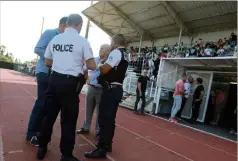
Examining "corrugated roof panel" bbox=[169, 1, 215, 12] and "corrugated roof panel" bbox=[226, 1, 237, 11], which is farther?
"corrugated roof panel" bbox=[169, 1, 215, 12]

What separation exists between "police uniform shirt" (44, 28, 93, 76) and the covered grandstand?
691 cm

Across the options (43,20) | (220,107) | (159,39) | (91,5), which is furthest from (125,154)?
(43,20)

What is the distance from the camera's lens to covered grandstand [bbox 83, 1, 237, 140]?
1140 cm

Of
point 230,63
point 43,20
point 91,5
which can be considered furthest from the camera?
point 43,20

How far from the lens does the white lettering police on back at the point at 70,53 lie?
3.15 meters

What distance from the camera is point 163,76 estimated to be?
11.5 metres

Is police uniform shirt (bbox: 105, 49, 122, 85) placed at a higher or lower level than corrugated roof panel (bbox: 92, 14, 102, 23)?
lower

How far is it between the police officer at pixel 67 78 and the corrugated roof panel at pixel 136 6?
1304 cm

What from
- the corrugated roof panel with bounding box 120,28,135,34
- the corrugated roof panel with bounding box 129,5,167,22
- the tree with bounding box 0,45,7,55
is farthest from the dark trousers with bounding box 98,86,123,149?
the tree with bounding box 0,45,7,55

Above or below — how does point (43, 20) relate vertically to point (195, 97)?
above

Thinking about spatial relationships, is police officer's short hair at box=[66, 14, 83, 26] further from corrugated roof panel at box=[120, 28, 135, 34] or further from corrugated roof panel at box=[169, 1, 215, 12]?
corrugated roof panel at box=[120, 28, 135, 34]

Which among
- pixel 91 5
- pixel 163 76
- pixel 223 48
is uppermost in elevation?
pixel 91 5

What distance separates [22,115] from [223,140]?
586 centimetres

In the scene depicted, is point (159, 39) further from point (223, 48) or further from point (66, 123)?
point (66, 123)
